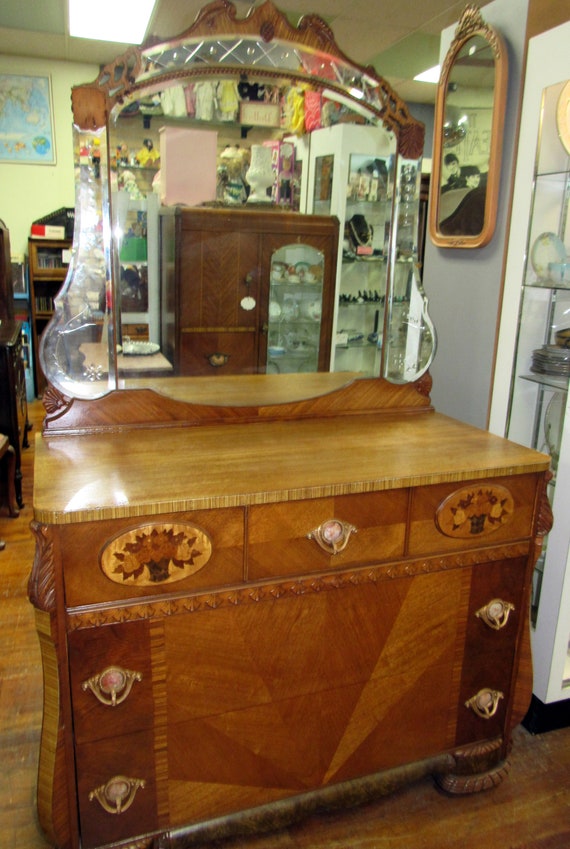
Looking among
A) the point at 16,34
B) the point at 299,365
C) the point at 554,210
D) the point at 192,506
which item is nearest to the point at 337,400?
the point at 299,365

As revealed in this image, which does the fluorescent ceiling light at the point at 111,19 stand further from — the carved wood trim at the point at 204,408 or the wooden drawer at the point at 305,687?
the wooden drawer at the point at 305,687

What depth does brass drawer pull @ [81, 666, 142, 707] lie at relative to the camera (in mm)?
1261

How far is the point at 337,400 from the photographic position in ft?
5.89

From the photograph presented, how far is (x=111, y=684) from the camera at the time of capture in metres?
1.27

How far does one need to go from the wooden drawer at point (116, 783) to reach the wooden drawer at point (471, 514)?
0.71 metres

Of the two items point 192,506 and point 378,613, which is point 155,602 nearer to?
point 192,506

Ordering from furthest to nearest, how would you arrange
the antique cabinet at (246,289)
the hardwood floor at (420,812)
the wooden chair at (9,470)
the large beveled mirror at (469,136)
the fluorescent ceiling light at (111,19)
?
the fluorescent ceiling light at (111,19)
the wooden chair at (9,470)
the large beveled mirror at (469,136)
the antique cabinet at (246,289)
the hardwood floor at (420,812)

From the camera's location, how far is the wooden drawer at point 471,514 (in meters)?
1.45

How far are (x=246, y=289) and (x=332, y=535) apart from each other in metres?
0.72

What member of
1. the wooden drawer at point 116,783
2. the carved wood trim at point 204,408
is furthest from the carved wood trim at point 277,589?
the carved wood trim at point 204,408

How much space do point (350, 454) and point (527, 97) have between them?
1.13 m

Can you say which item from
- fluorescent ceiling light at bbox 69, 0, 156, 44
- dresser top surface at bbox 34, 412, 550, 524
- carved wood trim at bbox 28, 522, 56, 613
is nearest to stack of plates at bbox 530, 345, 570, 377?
dresser top surface at bbox 34, 412, 550, 524

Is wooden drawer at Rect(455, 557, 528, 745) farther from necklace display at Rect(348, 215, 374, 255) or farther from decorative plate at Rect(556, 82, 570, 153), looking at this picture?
decorative plate at Rect(556, 82, 570, 153)

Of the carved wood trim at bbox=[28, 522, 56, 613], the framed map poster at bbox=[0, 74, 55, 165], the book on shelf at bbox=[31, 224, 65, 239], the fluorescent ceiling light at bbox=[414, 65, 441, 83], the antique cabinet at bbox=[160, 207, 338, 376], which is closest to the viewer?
the carved wood trim at bbox=[28, 522, 56, 613]
